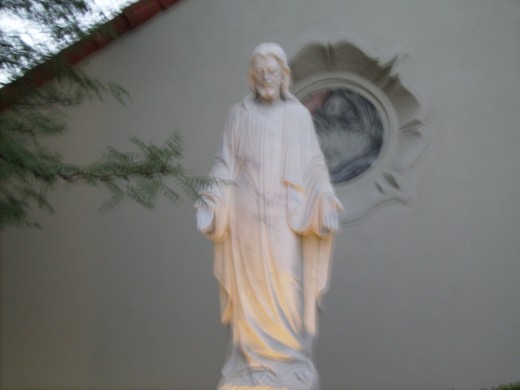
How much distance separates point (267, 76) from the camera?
21.3 ft

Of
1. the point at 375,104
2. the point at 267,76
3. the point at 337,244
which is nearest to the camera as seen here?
the point at 267,76

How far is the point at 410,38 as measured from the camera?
10641 mm

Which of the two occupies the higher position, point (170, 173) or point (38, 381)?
point (170, 173)

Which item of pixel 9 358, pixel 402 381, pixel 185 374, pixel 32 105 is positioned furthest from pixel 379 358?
pixel 32 105

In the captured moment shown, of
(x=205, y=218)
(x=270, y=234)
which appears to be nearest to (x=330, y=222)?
(x=270, y=234)

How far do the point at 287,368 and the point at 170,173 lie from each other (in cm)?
148

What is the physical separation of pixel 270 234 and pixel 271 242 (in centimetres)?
5

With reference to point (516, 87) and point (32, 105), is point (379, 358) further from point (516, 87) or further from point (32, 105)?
point (32, 105)

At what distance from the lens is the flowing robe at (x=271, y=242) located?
6.02m

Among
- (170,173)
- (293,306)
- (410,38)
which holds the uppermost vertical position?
(410,38)

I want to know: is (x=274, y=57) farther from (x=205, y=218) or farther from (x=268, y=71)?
(x=205, y=218)

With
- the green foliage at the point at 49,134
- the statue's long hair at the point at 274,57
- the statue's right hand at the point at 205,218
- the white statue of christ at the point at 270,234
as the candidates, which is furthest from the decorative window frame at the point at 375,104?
the green foliage at the point at 49,134

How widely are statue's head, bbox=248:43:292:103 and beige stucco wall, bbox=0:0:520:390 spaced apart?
154 inches

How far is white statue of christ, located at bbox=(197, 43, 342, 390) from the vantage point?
6004 mm
